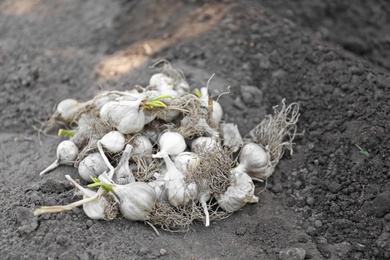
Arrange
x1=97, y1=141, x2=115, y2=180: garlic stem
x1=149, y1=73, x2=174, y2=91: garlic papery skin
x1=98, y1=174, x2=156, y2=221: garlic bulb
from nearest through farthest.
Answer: x1=98, y1=174, x2=156, y2=221: garlic bulb < x1=97, y1=141, x2=115, y2=180: garlic stem < x1=149, y1=73, x2=174, y2=91: garlic papery skin

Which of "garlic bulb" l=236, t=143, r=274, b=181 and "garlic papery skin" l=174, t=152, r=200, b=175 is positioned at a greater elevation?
"garlic papery skin" l=174, t=152, r=200, b=175

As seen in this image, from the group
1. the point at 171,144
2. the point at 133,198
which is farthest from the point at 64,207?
the point at 171,144

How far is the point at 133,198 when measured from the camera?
7.39 ft

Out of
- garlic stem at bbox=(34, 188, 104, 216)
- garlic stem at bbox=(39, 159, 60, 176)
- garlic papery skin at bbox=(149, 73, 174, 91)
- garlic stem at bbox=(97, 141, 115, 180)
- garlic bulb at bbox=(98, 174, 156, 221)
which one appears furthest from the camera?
garlic papery skin at bbox=(149, 73, 174, 91)

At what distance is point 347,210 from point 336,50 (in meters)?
1.10

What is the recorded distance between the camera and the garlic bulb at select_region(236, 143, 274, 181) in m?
2.56

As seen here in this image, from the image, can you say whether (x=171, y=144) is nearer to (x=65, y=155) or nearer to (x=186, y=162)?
(x=186, y=162)

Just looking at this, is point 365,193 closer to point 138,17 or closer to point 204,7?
point 204,7

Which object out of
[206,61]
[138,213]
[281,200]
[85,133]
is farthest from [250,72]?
[138,213]

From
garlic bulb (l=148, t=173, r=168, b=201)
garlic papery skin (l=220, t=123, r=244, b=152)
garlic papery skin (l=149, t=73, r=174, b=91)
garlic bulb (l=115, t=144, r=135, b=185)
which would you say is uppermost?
garlic papery skin (l=149, t=73, r=174, b=91)

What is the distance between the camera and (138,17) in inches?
151

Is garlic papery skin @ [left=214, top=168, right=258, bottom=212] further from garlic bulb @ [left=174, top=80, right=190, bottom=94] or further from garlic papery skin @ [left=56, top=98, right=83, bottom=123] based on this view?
garlic papery skin @ [left=56, top=98, right=83, bottom=123]

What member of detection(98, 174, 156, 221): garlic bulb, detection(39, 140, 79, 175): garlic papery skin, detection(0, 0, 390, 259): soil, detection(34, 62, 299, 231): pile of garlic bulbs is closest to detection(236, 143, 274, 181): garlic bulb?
detection(34, 62, 299, 231): pile of garlic bulbs

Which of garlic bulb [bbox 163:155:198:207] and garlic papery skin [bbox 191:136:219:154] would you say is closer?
garlic bulb [bbox 163:155:198:207]
